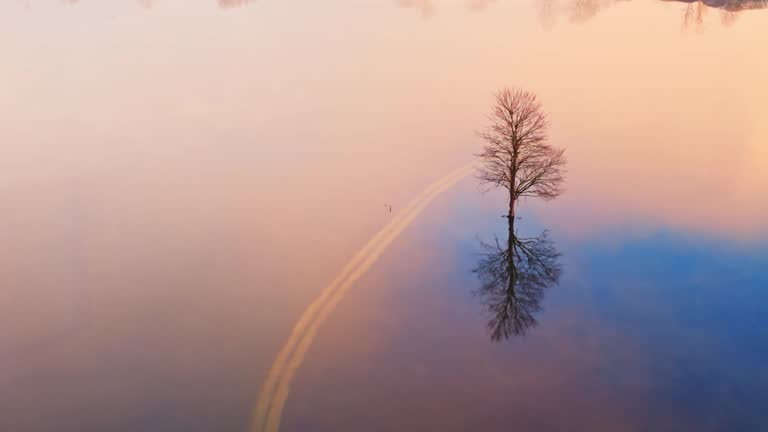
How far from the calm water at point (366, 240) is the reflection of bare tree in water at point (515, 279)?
36.8 inches

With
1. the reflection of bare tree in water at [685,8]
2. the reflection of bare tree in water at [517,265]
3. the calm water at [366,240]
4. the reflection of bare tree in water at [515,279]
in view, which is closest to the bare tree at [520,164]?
the reflection of bare tree in water at [517,265]

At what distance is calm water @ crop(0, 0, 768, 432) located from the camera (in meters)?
38.1

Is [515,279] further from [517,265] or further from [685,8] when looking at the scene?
[685,8]

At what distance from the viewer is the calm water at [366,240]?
38094 millimetres

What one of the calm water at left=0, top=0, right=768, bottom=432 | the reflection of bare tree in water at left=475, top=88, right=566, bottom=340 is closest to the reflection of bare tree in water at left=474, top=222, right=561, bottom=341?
the reflection of bare tree in water at left=475, top=88, right=566, bottom=340

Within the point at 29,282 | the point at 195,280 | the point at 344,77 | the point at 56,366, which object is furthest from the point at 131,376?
the point at 344,77

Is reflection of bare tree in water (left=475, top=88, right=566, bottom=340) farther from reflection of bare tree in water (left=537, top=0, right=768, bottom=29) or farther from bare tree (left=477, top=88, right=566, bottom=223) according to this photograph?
reflection of bare tree in water (left=537, top=0, right=768, bottom=29)

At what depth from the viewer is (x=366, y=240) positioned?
5584 cm

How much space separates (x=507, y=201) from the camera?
6203cm

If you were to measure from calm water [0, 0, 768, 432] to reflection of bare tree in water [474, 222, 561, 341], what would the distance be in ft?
3.06

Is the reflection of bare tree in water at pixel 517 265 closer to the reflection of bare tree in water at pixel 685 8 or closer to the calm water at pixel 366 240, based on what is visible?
the calm water at pixel 366 240

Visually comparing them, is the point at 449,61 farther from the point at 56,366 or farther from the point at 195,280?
the point at 56,366

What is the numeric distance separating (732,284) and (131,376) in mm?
42069

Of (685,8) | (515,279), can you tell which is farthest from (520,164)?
(685,8)
